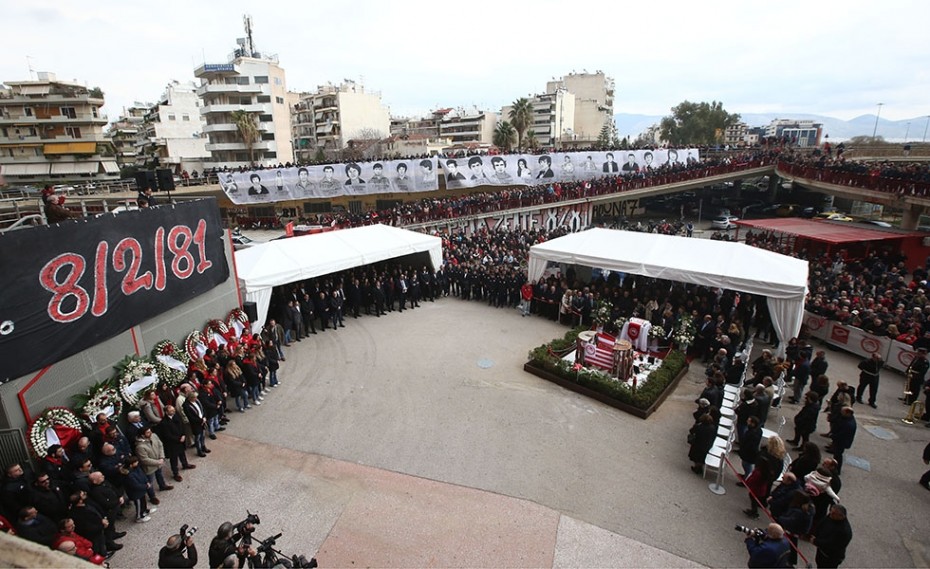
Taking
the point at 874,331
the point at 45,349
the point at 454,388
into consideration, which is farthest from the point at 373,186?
the point at 874,331

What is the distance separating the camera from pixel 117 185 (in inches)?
1203

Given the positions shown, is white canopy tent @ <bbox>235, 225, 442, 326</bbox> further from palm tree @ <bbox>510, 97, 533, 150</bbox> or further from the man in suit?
palm tree @ <bbox>510, 97, 533, 150</bbox>

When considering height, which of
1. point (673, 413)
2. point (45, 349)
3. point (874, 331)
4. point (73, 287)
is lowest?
point (673, 413)

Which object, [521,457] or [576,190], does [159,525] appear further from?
[576,190]

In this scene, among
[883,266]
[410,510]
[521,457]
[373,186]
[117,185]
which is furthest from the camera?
[117,185]

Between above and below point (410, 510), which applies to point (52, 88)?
above

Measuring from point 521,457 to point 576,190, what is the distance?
84.5 ft

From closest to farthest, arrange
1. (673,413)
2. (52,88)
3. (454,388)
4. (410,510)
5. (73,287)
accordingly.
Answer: (410,510), (73,287), (673,413), (454,388), (52,88)

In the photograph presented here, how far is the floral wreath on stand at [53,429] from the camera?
6.68 metres

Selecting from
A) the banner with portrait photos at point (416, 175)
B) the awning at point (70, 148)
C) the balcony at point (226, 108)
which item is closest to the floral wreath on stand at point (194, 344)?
the banner with portrait photos at point (416, 175)

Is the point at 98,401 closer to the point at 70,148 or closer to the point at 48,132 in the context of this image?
the point at 70,148

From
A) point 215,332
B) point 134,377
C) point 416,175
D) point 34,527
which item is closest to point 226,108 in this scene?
point 416,175

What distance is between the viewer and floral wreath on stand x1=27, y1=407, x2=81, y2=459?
668 centimetres

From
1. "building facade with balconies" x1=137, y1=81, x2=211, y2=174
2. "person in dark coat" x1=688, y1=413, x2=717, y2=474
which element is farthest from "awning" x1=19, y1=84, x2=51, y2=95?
"person in dark coat" x1=688, y1=413, x2=717, y2=474
